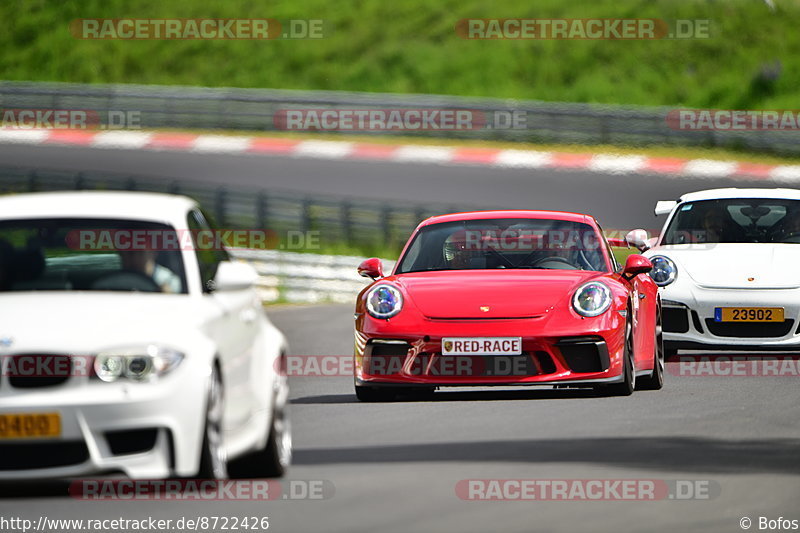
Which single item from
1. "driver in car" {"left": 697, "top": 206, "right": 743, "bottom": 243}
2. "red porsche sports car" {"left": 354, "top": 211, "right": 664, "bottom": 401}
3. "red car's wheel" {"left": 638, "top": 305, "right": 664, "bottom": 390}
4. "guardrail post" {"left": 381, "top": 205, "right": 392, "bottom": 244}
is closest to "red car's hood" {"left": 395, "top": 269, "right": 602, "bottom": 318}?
"red porsche sports car" {"left": 354, "top": 211, "right": 664, "bottom": 401}

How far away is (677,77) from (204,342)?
A: 32.0m

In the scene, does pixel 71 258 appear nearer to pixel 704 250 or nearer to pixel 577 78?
pixel 704 250

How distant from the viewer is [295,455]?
360 inches

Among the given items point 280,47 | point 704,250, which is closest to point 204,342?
point 704,250

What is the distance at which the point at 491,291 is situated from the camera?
10.8 m

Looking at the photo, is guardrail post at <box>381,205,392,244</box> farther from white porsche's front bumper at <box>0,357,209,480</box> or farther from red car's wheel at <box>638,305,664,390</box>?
white porsche's front bumper at <box>0,357,209,480</box>

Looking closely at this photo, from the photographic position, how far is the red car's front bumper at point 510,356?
10.4 m

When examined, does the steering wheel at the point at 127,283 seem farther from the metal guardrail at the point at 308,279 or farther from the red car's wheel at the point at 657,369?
the metal guardrail at the point at 308,279

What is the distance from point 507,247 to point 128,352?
→ 5084 mm

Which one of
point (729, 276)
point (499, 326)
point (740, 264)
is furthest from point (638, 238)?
point (499, 326)

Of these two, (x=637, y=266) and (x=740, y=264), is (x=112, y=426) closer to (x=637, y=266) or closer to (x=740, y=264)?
(x=637, y=266)

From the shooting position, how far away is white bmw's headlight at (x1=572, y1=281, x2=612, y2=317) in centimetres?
1061

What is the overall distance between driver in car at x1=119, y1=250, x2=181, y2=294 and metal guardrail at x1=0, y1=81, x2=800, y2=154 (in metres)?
23.5

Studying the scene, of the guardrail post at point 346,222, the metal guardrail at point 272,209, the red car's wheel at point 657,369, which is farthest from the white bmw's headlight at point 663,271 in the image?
the guardrail post at point 346,222
